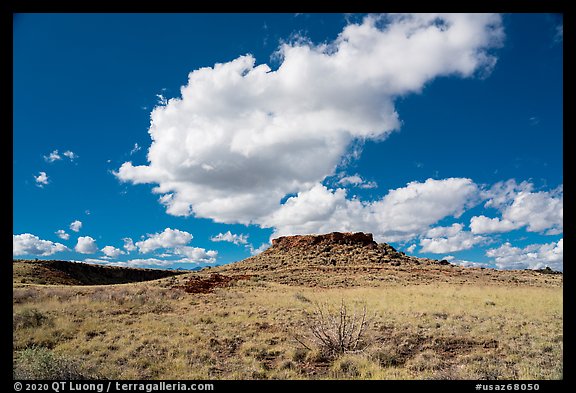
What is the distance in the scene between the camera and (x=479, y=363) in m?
9.12

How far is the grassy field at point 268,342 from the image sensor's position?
851 centimetres

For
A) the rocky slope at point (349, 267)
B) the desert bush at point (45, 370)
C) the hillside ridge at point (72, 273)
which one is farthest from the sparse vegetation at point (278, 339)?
the hillside ridge at point (72, 273)

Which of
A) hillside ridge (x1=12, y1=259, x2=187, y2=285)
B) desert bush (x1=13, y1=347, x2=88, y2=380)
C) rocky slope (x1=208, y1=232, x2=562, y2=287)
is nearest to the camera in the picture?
desert bush (x1=13, y1=347, x2=88, y2=380)

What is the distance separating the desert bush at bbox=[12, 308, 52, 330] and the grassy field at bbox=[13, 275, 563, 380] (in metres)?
0.04

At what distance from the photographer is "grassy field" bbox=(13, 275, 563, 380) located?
8508 mm

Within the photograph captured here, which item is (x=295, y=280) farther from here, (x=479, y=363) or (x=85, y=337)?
(x=479, y=363)

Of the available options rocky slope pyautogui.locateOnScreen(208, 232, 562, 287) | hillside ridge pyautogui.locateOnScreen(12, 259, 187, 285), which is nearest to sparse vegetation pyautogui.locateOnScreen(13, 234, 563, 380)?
rocky slope pyautogui.locateOnScreen(208, 232, 562, 287)

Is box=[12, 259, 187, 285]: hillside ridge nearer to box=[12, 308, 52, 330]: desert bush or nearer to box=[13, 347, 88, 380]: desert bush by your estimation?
box=[12, 308, 52, 330]: desert bush

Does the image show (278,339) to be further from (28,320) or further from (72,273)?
(72,273)

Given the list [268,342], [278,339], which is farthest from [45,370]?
[278,339]

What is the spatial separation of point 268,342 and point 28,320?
9.96 m

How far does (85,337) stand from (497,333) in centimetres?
1511
